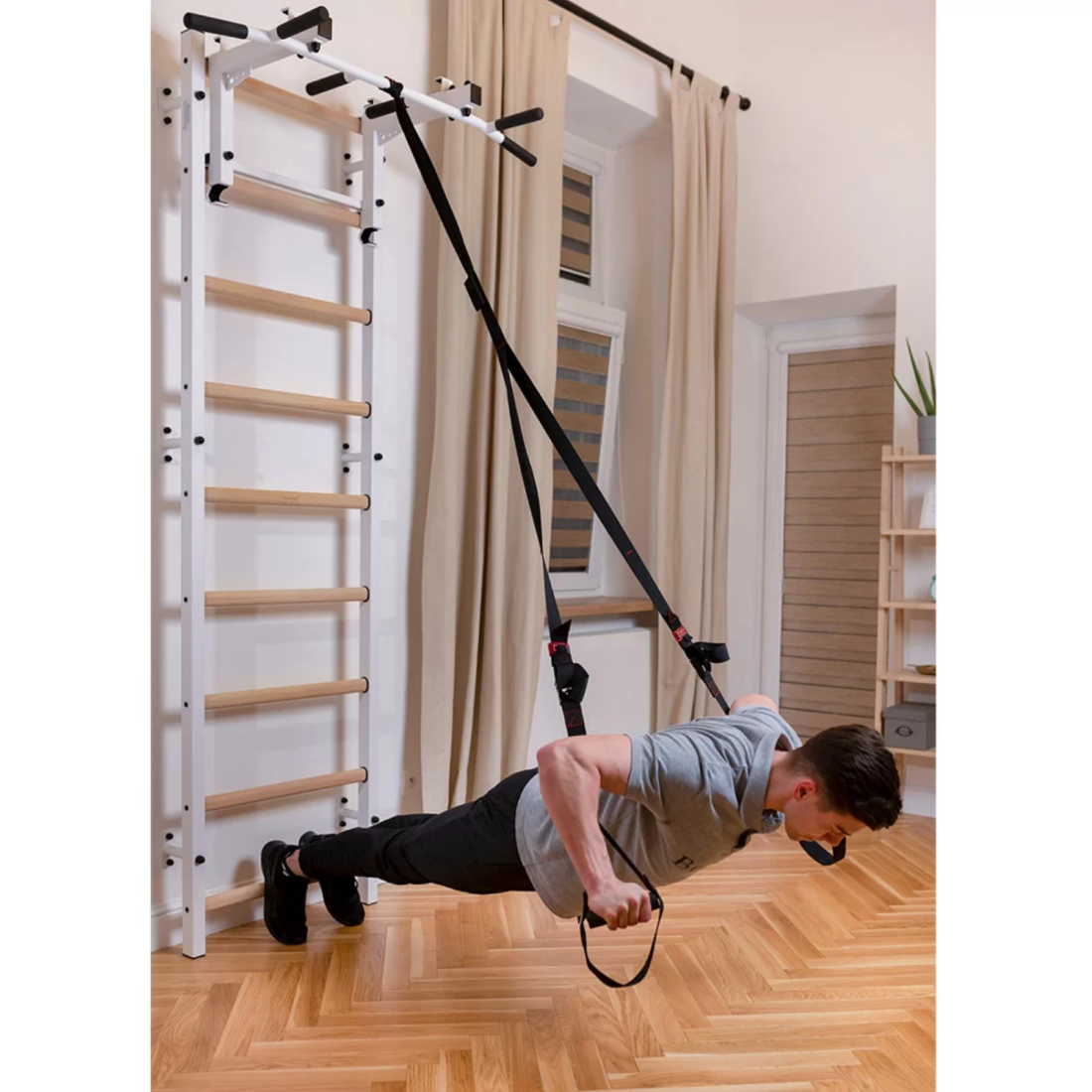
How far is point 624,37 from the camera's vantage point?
421 cm

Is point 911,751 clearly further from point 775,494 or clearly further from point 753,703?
point 753,703

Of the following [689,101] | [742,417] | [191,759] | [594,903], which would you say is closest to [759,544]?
[742,417]

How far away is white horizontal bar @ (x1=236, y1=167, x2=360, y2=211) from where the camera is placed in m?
2.76

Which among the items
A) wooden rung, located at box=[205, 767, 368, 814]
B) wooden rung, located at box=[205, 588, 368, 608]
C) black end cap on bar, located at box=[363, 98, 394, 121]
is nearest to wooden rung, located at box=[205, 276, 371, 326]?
black end cap on bar, located at box=[363, 98, 394, 121]

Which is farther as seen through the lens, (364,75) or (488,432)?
(488,432)

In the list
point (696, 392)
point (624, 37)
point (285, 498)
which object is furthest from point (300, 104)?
point (696, 392)

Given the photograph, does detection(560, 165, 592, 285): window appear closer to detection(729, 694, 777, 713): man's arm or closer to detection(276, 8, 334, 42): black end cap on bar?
detection(276, 8, 334, 42): black end cap on bar

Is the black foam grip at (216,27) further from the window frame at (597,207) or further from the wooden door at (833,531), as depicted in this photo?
the wooden door at (833,531)

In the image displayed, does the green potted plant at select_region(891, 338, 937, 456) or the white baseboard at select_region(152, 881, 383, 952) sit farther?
the green potted plant at select_region(891, 338, 937, 456)

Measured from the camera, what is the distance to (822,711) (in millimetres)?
5031

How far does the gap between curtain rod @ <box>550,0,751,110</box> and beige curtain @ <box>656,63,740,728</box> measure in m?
0.05

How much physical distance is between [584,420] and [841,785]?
9.80 feet

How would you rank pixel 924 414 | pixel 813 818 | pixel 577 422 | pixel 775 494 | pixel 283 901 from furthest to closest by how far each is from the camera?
1. pixel 775 494
2. pixel 577 422
3. pixel 924 414
4. pixel 283 901
5. pixel 813 818
